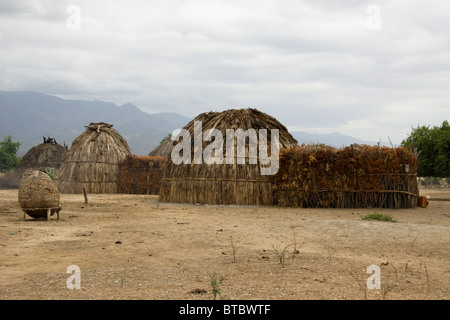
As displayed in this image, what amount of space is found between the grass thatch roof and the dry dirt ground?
59.8 feet

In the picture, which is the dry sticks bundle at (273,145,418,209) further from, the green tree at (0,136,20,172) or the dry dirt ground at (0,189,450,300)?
the green tree at (0,136,20,172)

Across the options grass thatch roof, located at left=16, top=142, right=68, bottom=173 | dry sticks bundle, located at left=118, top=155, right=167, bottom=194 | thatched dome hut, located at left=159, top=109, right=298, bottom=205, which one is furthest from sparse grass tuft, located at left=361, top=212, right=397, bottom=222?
grass thatch roof, located at left=16, top=142, right=68, bottom=173

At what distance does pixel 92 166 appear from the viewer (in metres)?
23.2

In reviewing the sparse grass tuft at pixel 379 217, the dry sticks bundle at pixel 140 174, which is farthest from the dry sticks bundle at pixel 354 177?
the dry sticks bundle at pixel 140 174

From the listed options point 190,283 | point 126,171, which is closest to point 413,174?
point 190,283

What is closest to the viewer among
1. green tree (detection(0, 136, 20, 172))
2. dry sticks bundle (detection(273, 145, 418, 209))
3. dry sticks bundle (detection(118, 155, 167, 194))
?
dry sticks bundle (detection(273, 145, 418, 209))

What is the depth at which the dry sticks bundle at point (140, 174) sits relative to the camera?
76.4 feet

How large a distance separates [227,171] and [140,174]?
9.41m

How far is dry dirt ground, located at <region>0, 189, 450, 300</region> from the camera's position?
4.65 metres

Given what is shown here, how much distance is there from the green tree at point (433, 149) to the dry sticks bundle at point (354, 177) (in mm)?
5033

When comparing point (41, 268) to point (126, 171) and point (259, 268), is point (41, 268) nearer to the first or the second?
point (259, 268)

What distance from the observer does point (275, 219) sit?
11352mm

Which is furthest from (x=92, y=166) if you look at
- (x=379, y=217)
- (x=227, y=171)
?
(x=379, y=217)
